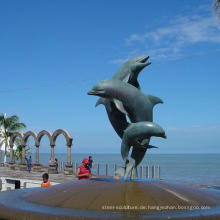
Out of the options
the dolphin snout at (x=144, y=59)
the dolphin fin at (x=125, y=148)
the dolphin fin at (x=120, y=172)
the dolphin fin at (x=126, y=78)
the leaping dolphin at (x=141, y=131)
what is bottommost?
the dolphin fin at (x=120, y=172)

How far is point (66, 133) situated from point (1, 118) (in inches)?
527

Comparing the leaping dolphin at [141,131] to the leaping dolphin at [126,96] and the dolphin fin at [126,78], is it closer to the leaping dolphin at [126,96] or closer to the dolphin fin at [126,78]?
the leaping dolphin at [126,96]

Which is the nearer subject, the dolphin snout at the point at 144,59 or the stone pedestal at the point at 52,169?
the dolphin snout at the point at 144,59

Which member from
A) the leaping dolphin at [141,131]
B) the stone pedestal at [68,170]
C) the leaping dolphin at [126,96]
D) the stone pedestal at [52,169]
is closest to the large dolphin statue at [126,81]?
the leaping dolphin at [126,96]

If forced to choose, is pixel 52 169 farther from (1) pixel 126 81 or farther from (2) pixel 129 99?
(2) pixel 129 99

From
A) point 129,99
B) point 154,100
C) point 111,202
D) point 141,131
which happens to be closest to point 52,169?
point 154,100

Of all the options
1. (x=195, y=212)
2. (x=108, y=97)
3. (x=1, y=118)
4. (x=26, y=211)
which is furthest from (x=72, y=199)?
(x=1, y=118)

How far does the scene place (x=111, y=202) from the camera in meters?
6.05

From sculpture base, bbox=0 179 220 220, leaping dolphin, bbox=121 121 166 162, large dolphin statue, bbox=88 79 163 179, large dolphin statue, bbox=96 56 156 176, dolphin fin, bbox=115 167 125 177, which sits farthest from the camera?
large dolphin statue, bbox=96 56 156 176

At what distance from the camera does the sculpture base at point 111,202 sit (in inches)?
211

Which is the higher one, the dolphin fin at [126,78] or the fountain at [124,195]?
the dolphin fin at [126,78]

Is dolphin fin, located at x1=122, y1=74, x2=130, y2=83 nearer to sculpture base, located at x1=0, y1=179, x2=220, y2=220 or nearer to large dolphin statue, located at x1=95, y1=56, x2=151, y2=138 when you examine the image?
Result: large dolphin statue, located at x1=95, y1=56, x2=151, y2=138

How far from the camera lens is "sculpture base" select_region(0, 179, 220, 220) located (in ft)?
17.6

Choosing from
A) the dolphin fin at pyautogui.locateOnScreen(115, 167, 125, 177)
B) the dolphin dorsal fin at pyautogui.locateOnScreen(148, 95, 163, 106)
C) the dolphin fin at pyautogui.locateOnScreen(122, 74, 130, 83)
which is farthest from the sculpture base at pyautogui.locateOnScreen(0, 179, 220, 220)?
the dolphin fin at pyautogui.locateOnScreen(122, 74, 130, 83)
